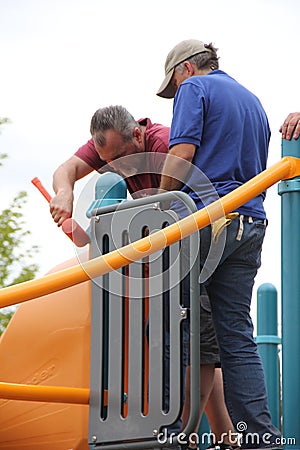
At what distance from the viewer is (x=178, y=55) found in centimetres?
400

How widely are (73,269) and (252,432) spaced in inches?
33.3

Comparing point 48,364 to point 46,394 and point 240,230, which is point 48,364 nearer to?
point 46,394

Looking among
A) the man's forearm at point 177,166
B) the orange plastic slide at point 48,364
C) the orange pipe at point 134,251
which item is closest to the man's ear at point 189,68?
the man's forearm at point 177,166

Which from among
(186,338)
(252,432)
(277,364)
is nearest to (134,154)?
(186,338)

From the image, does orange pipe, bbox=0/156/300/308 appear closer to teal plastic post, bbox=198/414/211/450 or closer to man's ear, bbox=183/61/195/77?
man's ear, bbox=183/61/195/77

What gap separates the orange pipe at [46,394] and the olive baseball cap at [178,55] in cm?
135

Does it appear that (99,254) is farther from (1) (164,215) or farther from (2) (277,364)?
(2) (277,364)

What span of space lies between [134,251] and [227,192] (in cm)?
56

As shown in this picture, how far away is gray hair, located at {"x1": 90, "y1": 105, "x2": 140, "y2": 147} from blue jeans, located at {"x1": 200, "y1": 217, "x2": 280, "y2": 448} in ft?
1.90

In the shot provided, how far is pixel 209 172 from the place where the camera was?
3.67m

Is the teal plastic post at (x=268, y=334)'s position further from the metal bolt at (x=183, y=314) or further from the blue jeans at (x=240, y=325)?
the metal bolt at (x=183, y=314)

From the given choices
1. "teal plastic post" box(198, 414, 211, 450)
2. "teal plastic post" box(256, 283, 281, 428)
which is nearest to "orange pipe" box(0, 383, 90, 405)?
"teal plastic post" box(198, 414, 211, 450)

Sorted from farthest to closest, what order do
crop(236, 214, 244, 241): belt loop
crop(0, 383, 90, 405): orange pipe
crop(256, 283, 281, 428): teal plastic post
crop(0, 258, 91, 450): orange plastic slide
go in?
1. crop(256, 283, 281, 428): teal plastic post
2. crop(0, 258, 91, 450): orange plastic slide
3. crop(236, 214, 244, 241): belt loop
4. crop(0, 383, 90, 405): orange pipe

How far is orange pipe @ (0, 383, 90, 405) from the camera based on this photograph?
328 centimetres
